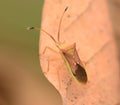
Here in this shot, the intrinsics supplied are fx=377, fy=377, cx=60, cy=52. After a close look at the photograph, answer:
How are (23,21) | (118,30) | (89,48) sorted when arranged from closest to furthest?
(118,30) < (89,48) < (23,21)

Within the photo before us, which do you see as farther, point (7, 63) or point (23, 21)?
point (7, 63)

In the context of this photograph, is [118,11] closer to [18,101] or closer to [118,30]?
[118,30]

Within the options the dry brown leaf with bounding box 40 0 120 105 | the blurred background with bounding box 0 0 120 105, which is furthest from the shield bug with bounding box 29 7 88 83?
the blurred background with bounding box 0 0 120 105

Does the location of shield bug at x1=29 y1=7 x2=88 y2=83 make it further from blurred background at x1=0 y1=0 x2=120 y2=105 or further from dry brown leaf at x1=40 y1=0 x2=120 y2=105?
blurred background at x1=0 y1=0 x2=120 y2=105

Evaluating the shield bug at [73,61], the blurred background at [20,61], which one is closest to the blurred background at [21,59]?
the blurred background at [20,61]

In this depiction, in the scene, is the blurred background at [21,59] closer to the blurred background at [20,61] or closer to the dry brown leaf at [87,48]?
the blurred background at [20,61]

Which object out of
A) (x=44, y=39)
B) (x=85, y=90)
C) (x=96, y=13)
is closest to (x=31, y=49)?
(x=44, y=39)

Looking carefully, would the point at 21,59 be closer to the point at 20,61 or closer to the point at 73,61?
the point at 20,61
